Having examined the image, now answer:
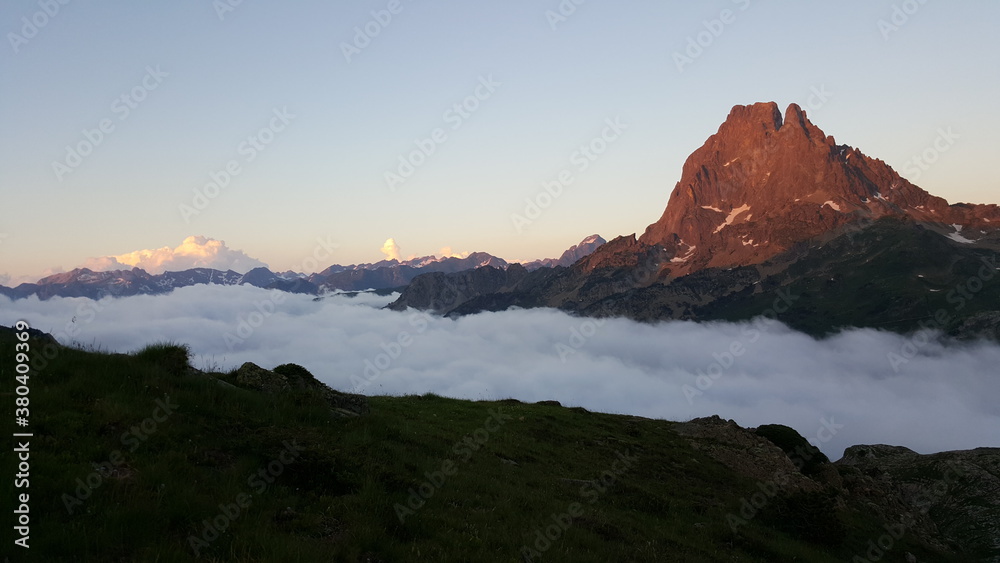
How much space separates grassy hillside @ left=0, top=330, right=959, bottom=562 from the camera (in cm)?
920

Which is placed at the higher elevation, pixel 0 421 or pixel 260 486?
pixel 0 421

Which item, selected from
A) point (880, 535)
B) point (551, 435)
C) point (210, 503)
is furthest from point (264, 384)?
point (880, 535)

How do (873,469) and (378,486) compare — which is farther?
(873,469)

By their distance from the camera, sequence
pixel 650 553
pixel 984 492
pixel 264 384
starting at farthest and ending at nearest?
pixel 984 492 < pixel 264 384 < pixel 650 553

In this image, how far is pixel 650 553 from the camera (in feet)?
46.5

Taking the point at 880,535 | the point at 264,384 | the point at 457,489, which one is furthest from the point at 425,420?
the point at 880,535

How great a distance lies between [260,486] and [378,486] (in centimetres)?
284

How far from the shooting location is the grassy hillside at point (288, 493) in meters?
9.20

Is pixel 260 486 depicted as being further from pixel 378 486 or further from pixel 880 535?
pixel 880 535

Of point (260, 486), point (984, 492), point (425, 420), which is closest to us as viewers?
point (260, 486)

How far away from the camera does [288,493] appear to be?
11836mm

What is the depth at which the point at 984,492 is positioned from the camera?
36.8 m

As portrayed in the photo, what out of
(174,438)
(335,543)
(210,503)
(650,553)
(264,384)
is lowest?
(650,553)

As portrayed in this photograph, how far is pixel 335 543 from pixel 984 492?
4864 centimetres
